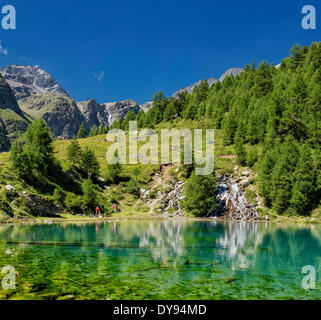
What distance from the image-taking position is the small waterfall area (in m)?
73.9

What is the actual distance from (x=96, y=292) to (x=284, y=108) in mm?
92544

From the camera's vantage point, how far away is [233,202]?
77562 mm

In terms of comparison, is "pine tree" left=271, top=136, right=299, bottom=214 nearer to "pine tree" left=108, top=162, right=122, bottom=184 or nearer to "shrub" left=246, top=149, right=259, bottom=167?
"shrub" left=246, top=149, right=259, bottom=167

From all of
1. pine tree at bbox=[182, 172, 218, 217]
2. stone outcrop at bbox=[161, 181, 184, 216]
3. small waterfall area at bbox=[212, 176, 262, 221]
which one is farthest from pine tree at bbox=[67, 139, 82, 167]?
small waterfall area at bbox=[212, 176, 262, 221]

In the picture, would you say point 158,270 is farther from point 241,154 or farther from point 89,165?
point 89,165

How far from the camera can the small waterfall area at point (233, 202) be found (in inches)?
2911

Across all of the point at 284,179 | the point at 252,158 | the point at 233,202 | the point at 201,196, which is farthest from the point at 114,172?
the point at 284,179

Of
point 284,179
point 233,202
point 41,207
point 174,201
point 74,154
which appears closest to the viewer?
point 41,207

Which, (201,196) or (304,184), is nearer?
(304,184)

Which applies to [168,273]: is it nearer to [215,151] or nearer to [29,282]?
[29,282]

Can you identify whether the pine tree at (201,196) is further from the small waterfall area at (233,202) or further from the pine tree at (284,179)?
the pine tree at (284,179)

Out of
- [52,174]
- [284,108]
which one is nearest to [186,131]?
[284,108]

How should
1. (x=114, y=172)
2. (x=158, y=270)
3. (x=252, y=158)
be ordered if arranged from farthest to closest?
(x=114, y=172), (x=252, y=158), (x=158, y=270)

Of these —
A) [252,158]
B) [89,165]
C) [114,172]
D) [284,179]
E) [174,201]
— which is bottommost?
[174,201]
